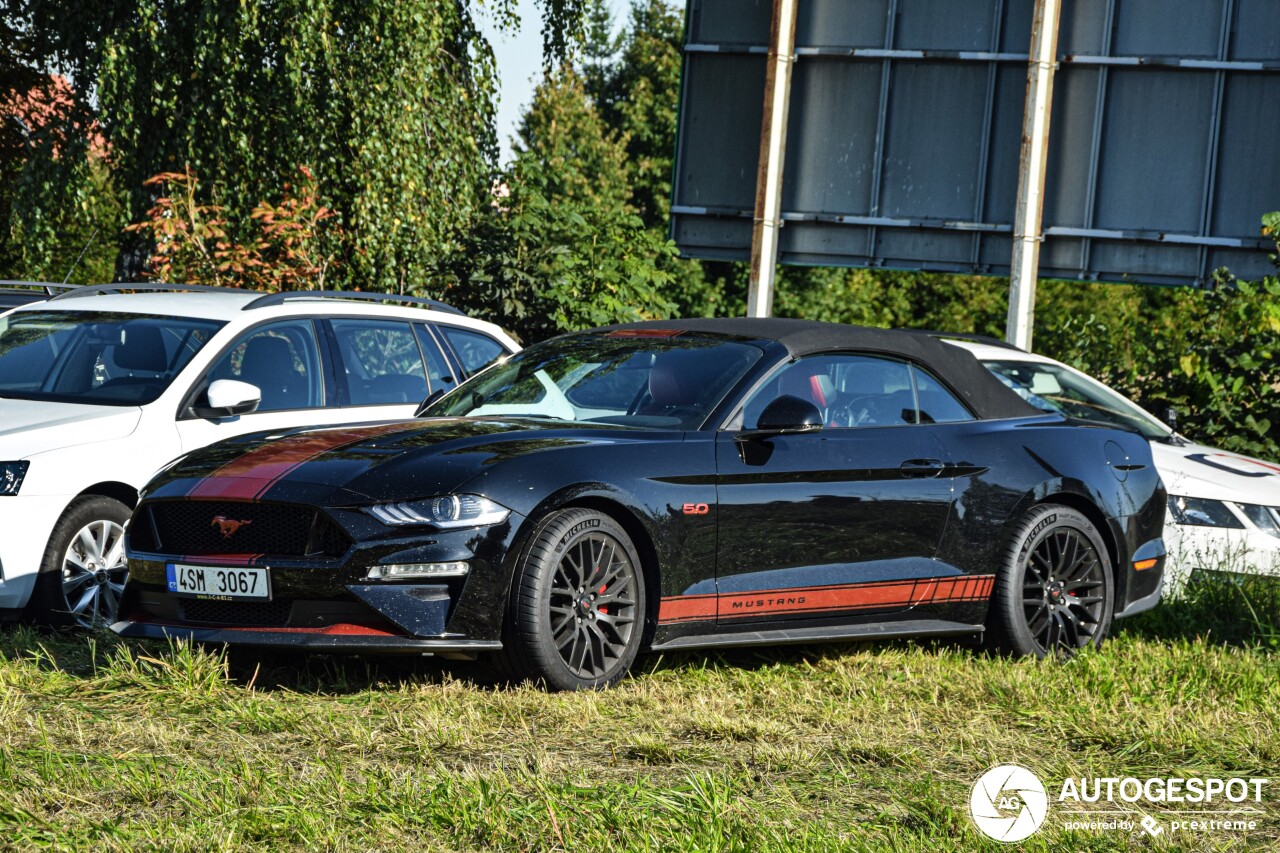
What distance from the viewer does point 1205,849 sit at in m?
4.53

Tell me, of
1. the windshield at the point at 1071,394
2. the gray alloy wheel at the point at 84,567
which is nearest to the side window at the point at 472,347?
the gray alloy wheel at the point at 84,567

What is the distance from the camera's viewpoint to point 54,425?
25.5ft

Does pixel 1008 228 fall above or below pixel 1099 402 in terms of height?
above

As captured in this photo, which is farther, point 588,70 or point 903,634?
point 588,70

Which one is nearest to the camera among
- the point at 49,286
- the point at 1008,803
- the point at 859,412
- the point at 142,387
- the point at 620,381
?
the point at 1008,803

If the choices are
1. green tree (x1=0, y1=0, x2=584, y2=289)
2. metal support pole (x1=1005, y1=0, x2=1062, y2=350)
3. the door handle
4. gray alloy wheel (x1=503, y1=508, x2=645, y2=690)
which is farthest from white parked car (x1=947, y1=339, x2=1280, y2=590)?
green tree (x1=0, y1=0, x2=584, y2=289)

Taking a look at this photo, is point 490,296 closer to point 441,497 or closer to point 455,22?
point 455,22

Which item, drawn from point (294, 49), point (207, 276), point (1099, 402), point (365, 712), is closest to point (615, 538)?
point (365, 712)

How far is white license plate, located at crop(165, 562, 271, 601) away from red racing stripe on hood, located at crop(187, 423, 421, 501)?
0.88ft

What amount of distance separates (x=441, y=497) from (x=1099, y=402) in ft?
20.0

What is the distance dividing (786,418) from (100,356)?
388 cm

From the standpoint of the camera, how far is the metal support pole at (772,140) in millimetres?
17359

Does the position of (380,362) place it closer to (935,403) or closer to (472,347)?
(472,347)

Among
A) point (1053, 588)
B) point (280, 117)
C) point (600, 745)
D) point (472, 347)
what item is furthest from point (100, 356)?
point (280, 117)
